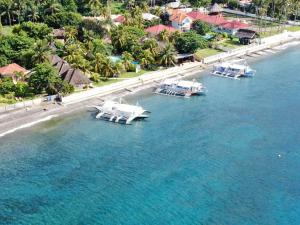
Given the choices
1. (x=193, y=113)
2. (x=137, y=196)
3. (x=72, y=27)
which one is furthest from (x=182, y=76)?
(x=137, y=196)

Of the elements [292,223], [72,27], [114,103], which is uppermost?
[72,27]

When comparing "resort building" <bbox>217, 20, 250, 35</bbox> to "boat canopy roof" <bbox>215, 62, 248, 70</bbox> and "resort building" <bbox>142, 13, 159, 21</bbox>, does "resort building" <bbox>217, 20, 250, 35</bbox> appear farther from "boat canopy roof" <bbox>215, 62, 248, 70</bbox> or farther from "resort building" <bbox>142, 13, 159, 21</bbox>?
"boat canopy roof" <bbox>215, 62, 248, 70</bbox>

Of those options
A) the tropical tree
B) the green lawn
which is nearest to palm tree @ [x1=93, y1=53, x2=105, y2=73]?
the green lawn

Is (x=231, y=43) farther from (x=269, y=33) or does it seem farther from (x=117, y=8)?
(x=117, y=8)

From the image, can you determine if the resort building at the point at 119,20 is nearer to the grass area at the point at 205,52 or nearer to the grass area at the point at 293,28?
the grass area at the point at 205,52

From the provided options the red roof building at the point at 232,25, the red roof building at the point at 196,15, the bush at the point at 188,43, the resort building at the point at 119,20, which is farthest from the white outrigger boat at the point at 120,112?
the red roof building at the point at 196,15

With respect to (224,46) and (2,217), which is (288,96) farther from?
(2,217)
